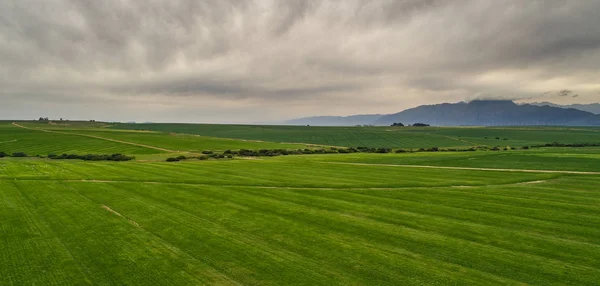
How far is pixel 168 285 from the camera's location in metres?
14.7

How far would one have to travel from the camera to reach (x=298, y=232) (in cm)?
2184

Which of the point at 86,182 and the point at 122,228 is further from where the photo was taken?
the point at 86,182

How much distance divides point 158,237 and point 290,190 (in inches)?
709

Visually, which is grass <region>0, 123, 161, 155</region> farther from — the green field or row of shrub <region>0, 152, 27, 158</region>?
the green field

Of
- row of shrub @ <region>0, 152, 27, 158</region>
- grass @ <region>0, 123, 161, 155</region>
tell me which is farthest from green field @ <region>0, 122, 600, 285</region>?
grass @ <region>0, 123, 161, 155</region>

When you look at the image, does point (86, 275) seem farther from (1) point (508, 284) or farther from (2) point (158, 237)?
(1) point (508, 284)

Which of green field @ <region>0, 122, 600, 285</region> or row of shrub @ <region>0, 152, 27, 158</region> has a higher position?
green field @ <region>0, 122, 600, 285</region>

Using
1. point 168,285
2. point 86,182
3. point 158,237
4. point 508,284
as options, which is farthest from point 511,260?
point 86,182

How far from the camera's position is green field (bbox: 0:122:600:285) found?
1572cm

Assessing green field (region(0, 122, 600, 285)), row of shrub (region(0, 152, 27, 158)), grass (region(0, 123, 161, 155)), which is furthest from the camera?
grass (region(0, 123, 161, 155))

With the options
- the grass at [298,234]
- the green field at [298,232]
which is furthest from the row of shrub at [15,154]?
the grass at [298,234]

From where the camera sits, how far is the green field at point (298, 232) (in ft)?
51.6

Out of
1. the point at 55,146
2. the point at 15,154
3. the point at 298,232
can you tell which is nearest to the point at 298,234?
the point at 298,232

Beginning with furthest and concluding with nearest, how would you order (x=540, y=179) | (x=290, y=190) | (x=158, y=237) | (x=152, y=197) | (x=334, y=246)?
(x=540, y=179), (x=290, y=190), (x=152, y=197), (x=158, y=237), (x=334, y=246)
